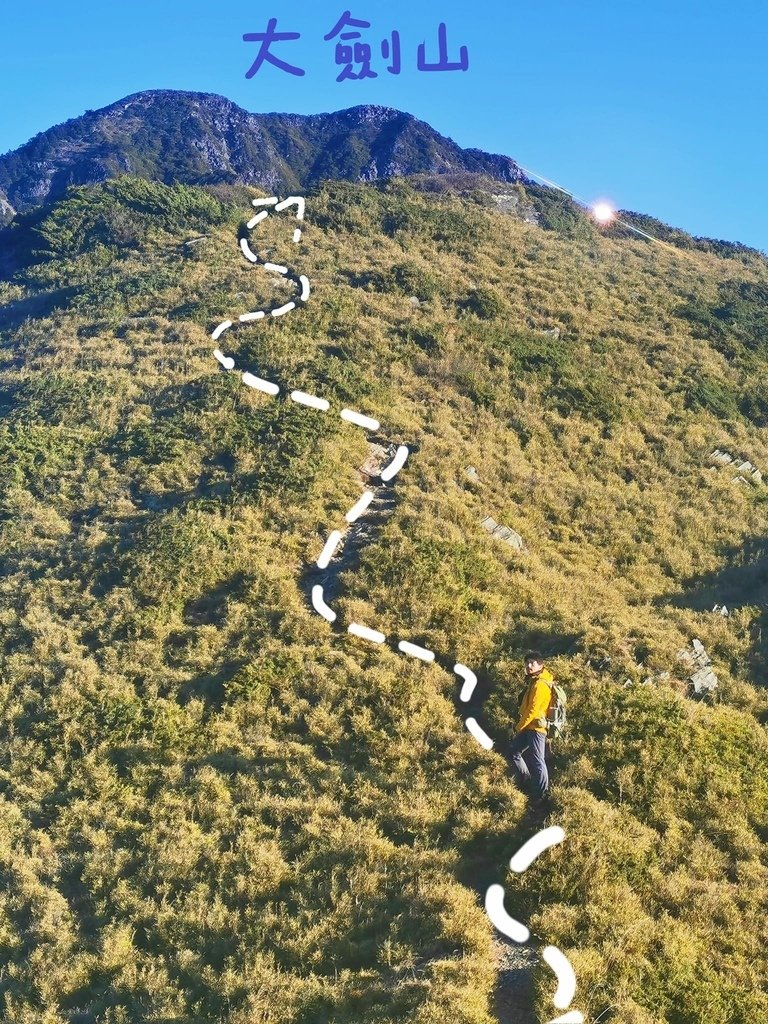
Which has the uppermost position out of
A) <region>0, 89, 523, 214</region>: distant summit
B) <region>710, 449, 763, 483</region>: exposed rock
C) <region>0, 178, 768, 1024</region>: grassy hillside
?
<region>0, 89, 523, 214</region>: distant summit

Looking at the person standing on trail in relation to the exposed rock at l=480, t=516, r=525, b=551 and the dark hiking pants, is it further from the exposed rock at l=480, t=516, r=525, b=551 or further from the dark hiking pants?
the exposed rock at l=480, t=516, r=525, b=551

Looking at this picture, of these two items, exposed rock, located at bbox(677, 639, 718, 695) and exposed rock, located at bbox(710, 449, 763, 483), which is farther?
exposed rock, located at bbox(710, 449, 763, 483)

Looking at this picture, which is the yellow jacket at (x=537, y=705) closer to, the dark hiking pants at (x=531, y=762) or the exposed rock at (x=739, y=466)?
the dark hiking pants at (x=531, y=762)

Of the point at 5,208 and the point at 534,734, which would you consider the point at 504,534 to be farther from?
the point at 5,208

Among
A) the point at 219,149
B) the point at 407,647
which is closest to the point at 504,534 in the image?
the point at 407,647

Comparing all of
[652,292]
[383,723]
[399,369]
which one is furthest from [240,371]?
[652,292]

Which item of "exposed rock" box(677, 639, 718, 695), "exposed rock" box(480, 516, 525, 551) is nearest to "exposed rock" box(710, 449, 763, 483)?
"exposed rock" box(480, 516, 525, 551)

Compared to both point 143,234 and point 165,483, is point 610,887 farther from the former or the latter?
point 143,234
